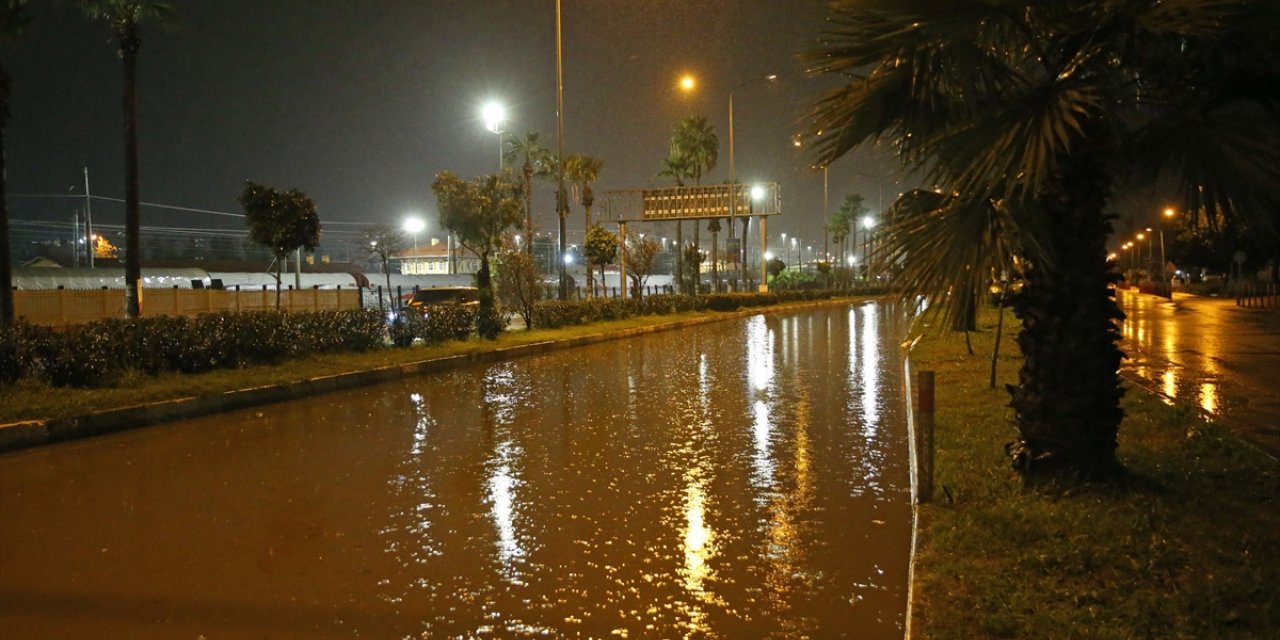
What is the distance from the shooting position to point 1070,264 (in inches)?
263

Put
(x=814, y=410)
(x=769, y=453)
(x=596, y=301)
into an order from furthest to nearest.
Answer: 1. (x=596, y=301)
2. (x=814, y=410)
3. (x=769, y=453)

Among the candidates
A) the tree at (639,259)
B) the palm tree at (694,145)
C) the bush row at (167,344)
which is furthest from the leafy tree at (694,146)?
the bush row at (167,344)

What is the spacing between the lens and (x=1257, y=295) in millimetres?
48781

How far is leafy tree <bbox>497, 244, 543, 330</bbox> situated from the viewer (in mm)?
28672

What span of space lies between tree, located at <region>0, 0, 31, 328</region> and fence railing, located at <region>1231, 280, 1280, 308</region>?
45.9 meters

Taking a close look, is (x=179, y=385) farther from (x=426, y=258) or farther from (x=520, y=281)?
(x=426, y=258)

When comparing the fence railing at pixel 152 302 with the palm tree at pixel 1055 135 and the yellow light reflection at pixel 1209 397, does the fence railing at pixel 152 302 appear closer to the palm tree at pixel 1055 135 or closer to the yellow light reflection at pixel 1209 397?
the yellow light reflection at pixel 1209 397

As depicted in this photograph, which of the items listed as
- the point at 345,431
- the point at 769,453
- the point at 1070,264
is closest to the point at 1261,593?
the point at 1070,264

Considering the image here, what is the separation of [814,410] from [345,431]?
5.93 metres

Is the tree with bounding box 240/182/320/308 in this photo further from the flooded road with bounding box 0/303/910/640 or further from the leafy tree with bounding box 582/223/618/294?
the leafy tree with bounding box 582/223/618/294

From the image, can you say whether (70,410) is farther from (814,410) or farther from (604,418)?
(814,410)

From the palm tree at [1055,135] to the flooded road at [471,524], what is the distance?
1096 millimetres

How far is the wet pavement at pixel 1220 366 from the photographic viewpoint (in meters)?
11.3

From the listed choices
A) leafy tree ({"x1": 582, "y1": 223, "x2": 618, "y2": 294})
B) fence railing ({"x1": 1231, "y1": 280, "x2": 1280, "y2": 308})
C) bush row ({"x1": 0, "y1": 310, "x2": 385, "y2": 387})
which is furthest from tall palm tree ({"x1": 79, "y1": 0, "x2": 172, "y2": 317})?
fence railing ({"x1": 1231, "y1": 280, "x2": 1280, "y2": 308})
